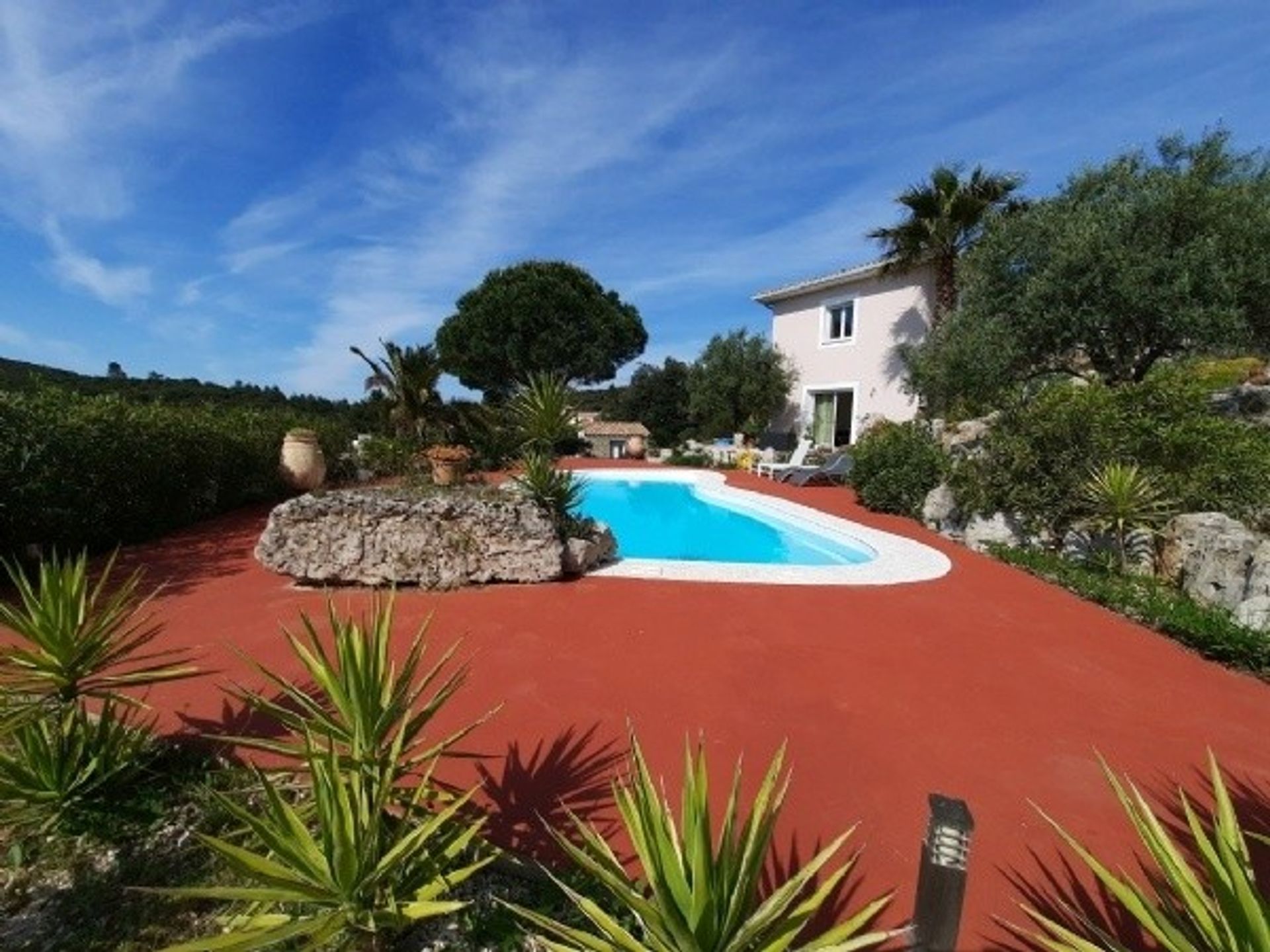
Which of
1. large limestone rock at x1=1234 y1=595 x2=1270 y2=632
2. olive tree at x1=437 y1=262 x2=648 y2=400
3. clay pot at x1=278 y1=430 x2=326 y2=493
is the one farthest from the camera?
olive tree at x1=437 y1=262 x2=648 y2=400

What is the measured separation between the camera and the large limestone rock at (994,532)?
33.2ft

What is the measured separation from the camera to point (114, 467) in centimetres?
872

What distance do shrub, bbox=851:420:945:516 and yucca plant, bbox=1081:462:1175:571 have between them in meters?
4.08

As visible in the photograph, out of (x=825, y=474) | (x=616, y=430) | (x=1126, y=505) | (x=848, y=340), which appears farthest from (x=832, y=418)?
(x=1126, y=505)

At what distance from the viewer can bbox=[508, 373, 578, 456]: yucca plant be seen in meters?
9.27

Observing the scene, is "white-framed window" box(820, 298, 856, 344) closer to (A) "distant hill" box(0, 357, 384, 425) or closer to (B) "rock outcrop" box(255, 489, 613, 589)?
(A) "distant hill" box(0, 357, 384, 425)

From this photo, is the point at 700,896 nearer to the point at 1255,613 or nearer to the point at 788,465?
the point at 1255,613

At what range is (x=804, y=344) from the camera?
25594mm

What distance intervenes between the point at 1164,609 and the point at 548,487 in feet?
23.6

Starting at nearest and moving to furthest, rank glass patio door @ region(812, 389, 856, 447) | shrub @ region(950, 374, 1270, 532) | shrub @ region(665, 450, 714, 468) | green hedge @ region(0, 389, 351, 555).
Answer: green hedge @ region(0, 389, 351, 555) < shrub @ region(950, 374, 1270, 532) < glass patio door @ region(812, 389, 856, 447) < shrub @ region(665, 450, 714, 468)

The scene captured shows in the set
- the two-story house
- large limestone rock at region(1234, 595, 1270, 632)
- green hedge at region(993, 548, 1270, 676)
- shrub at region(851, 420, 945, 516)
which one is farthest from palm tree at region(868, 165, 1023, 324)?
large limestone rock at region(1234, 595, 1270, 632)

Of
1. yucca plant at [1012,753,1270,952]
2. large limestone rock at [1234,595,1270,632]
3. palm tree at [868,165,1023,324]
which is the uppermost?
palm tree at [868,165,1023,324]

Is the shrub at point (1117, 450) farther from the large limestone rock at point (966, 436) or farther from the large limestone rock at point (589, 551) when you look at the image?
the large limestone rock at point (589, 551)

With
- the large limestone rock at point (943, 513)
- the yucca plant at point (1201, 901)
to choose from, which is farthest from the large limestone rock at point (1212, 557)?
the yucca plant at point (1201, 901)
